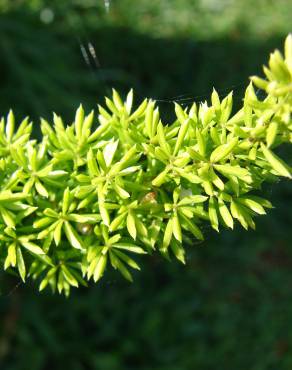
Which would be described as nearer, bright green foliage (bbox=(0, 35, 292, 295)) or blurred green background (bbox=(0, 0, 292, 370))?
bright green foliage (bbox=(0, 35, 292, 295))

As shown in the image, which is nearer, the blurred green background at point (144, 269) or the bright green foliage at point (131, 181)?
the bright green foliage at point (131, 181)

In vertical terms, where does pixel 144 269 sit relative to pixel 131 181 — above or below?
above

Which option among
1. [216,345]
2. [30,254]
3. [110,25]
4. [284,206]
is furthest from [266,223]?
[30,254]

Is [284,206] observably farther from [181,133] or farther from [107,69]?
[181,133]
